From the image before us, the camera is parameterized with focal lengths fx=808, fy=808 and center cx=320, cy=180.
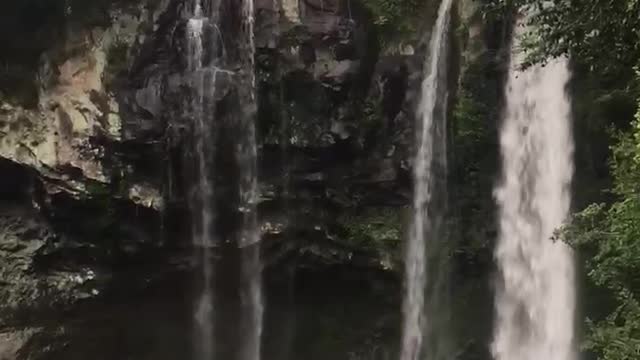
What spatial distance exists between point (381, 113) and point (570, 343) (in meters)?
3.47

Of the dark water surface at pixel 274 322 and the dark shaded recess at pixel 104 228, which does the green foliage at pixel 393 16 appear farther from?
the dark shaded recess at pixel 104 228

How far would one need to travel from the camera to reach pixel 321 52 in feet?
31.2

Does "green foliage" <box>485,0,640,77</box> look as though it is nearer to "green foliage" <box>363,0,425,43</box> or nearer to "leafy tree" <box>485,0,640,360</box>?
"leafy tree" <box>485,0,640,360</box>

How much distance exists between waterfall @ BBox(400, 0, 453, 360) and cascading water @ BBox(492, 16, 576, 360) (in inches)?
32.4

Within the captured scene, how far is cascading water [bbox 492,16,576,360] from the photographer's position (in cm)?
953

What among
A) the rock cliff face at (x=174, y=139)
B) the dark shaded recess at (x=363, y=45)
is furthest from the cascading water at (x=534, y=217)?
the dark shaded recess at (x=363, y=45)

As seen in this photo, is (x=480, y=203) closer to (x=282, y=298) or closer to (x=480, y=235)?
(x=480, y=235)

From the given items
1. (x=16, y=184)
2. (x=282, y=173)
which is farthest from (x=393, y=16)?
(x=16, y=184)

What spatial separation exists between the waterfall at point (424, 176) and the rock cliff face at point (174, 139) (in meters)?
0.15

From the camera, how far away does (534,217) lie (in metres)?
9.80

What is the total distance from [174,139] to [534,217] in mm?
4439

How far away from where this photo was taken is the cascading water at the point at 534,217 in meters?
9.53

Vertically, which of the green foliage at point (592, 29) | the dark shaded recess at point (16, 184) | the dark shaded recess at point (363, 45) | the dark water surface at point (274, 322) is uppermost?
the dark shaded recess at point (363, 45)

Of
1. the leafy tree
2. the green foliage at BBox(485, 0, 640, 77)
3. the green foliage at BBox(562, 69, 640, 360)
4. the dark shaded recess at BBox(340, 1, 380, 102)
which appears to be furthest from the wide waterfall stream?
the green foliage at BBox(485, 0, 640, 77)
